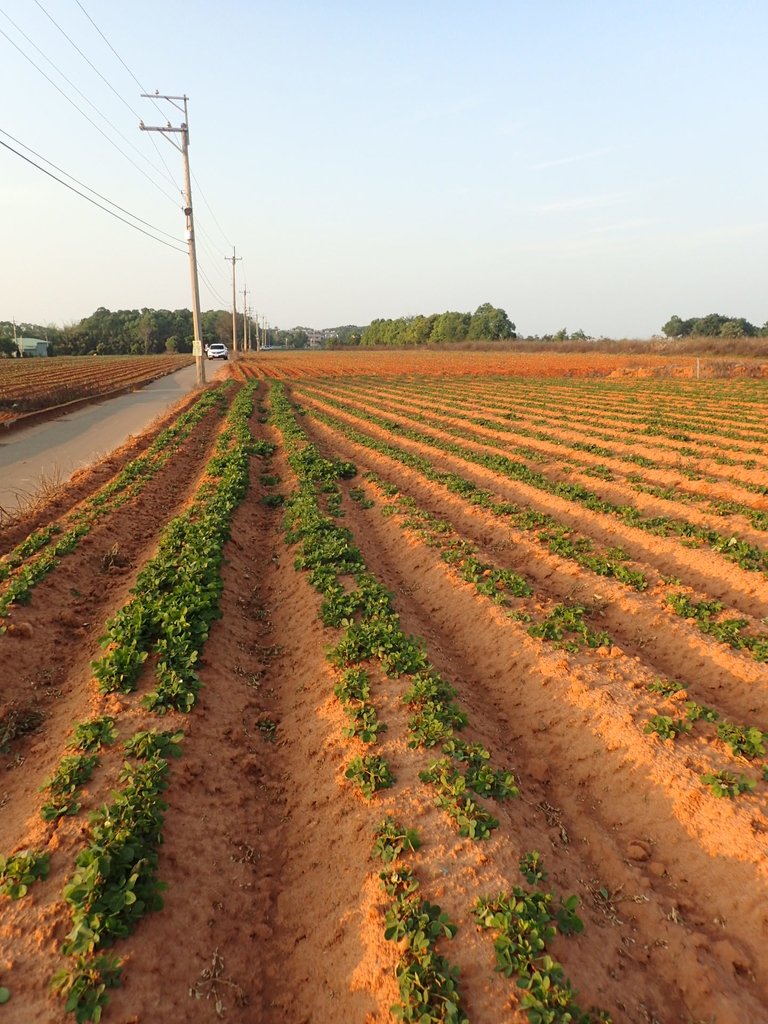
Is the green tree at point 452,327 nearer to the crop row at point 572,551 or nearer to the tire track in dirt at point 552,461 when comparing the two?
the tire track in dirt at point 552,461

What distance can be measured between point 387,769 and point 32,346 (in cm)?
12980

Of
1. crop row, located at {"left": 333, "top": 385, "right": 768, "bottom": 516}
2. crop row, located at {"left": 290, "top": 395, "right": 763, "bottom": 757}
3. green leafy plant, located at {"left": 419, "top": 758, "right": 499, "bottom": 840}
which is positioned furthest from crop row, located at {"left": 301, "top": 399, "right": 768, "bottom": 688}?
crop row, located at {"left": 333, "top": 385, "right": 768, "bottom": 516}

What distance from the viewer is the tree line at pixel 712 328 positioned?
274 ft

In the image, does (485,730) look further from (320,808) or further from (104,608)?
(104,608)

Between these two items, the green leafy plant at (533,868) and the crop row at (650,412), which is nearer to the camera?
the green leafy plant at (533,868)

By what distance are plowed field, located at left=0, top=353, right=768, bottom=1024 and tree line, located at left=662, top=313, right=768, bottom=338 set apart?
85.8 m

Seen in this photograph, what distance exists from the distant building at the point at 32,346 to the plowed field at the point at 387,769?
114216 mm

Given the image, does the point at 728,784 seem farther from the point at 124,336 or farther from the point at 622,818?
the point at 124,336

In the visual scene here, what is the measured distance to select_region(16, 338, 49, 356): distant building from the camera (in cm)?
10582

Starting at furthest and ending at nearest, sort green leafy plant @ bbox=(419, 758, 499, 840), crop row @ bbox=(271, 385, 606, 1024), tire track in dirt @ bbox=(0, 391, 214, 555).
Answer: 1. tire track in dirt @ bbox=(0, 391, 214, 555)
2. green leafy plant @ bbox=(419, 758, 499, 840)
3. crop row @ bbox=(271, 385, 606, 1024)

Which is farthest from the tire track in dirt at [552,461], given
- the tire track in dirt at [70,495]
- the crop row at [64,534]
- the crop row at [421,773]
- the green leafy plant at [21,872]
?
the green leafy plant at [21,872]

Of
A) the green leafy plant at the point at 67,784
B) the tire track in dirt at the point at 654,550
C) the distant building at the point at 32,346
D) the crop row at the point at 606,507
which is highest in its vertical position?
the distant building at the point at 32,346

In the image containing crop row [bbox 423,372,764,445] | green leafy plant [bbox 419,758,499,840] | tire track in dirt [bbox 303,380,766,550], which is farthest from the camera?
crop row [bbox 423,372,764,445]

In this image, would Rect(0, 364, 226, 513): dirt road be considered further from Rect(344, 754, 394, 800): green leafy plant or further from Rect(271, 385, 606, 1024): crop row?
Rect(344, 754, 394, 800): green leafy plant
